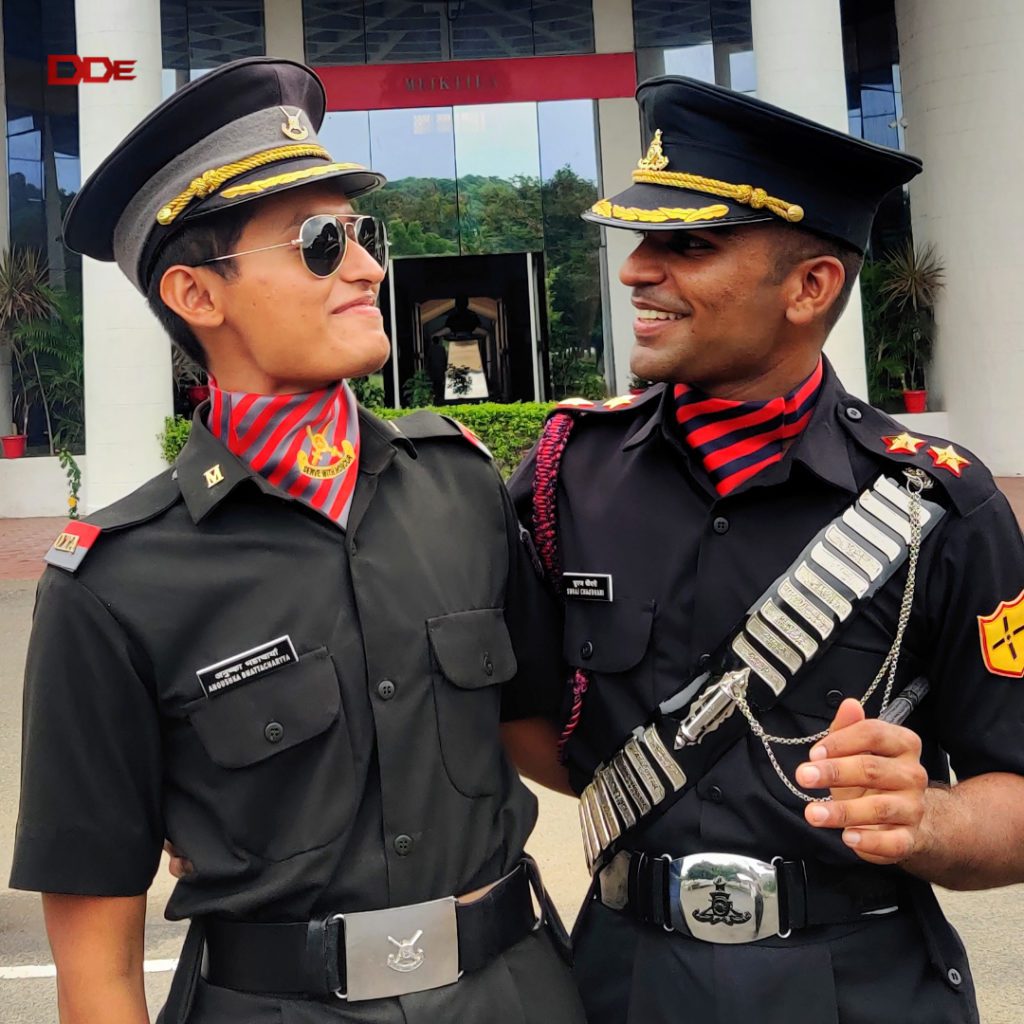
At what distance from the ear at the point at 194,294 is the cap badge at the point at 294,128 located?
0.29 m

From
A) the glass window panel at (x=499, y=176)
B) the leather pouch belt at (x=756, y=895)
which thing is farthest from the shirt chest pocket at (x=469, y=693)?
the glass window panel at (x=499, y=176)

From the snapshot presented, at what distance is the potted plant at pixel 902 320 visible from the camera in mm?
18344

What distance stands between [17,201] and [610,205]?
822 inches

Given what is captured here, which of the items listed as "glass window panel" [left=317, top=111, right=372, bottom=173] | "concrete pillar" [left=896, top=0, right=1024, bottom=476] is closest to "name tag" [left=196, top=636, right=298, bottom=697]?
"concrete pillar" [left=896, top=0, right=1024, bottom=476]

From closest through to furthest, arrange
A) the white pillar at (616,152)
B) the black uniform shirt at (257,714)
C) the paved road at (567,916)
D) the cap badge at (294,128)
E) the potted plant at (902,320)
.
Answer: the black uniform shirt at (257,714)
the cap badge at (294,128)
the paved road at (567,916)
the potted plant at (902,320)
the white pillar at (616,152)

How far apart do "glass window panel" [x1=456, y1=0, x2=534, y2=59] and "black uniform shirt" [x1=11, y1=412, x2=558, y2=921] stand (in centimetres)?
1980

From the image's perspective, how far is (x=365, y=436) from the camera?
2.12 meters

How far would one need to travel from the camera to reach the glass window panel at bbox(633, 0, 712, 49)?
20.6 meters

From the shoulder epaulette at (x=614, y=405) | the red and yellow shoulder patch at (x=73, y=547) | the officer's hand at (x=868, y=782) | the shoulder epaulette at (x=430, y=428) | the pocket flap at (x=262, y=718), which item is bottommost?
the officer's hand at (x=868, y=782)

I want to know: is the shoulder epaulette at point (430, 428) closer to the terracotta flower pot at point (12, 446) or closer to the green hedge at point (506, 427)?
the green hedge at point (506, 427)

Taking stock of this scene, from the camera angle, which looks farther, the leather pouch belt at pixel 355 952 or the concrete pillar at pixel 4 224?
the concrete pillar at pixel 4 224

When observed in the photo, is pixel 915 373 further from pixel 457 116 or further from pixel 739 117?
pixel 739 117

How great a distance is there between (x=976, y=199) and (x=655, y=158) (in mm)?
16559

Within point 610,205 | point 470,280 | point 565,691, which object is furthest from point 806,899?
point 470,280
